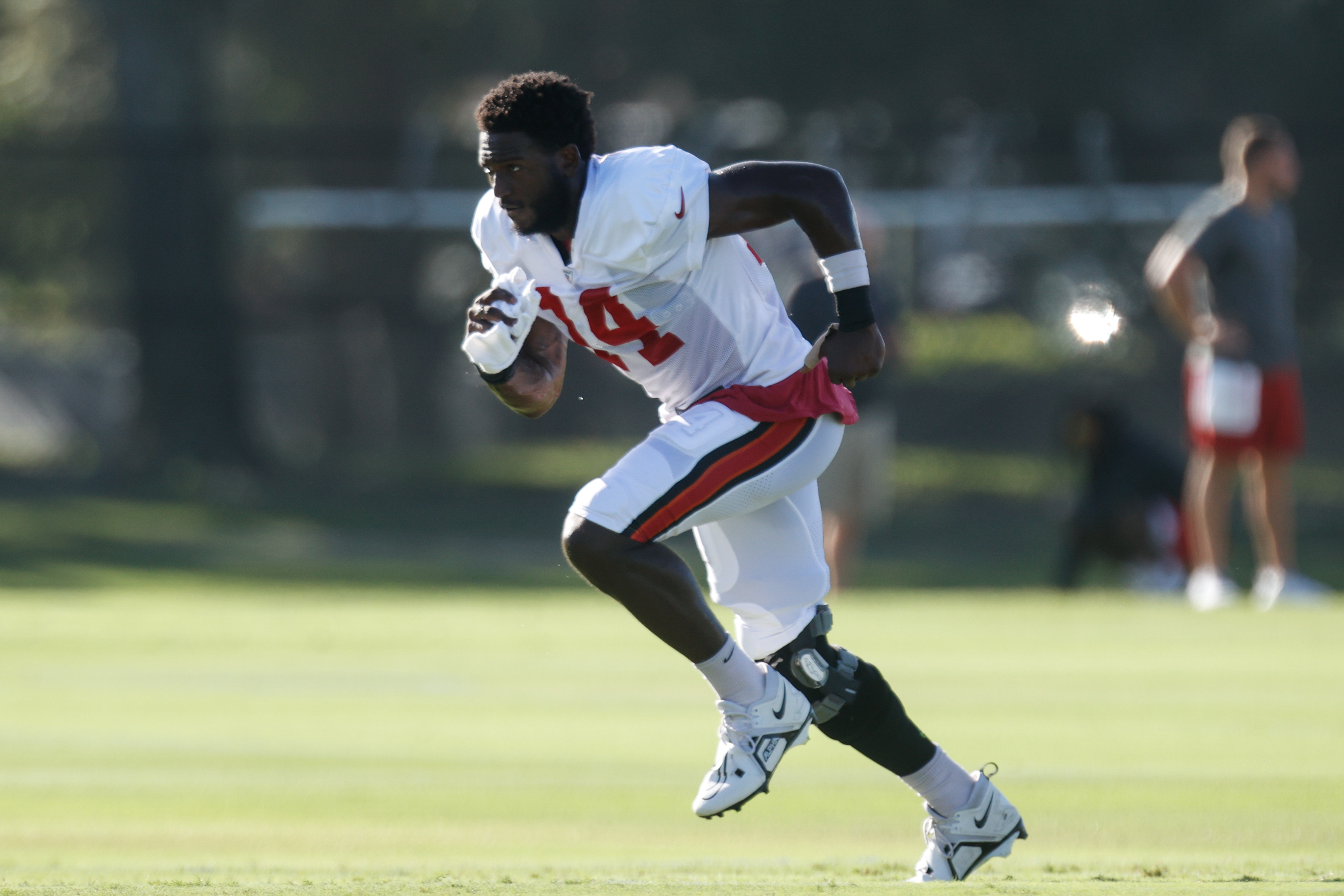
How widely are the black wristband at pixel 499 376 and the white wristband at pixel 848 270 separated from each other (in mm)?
784

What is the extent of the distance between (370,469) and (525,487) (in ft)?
6.44

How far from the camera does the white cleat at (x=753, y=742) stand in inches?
177

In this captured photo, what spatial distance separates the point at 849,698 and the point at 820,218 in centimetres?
117

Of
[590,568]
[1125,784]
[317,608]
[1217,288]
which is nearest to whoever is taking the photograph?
[590,568]

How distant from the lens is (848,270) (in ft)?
15.0

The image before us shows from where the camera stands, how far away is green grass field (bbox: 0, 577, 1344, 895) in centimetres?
470

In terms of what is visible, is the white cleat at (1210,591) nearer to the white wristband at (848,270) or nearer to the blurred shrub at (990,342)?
the white wristband at (848,270)

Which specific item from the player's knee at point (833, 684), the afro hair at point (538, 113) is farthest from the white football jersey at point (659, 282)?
the player's knee at point (833, 684)

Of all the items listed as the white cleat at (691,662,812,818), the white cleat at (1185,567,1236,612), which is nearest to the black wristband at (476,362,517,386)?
the white cleat at (691,662,812,818)

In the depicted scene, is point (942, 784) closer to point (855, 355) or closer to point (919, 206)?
point (855, 355)

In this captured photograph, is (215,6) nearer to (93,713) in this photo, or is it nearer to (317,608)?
(317,608)

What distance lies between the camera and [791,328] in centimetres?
494

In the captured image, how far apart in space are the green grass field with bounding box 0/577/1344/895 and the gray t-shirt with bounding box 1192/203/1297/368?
57.7 inches

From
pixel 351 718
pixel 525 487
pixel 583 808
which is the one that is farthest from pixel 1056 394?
pixel 583 808
